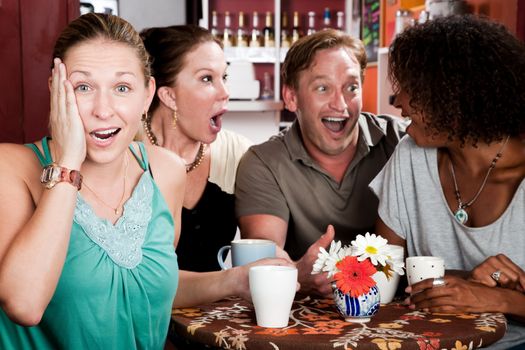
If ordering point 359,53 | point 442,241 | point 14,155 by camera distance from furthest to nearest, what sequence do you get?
point 359,53 → point 442,241 → point 14,155

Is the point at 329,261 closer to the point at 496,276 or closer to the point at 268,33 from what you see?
the point at 496,276

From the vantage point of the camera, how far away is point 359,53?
2717 millimetres

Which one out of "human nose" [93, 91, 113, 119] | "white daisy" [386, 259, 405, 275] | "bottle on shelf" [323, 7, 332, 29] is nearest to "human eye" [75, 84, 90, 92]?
"human nose" [93, 91, 113, 119]

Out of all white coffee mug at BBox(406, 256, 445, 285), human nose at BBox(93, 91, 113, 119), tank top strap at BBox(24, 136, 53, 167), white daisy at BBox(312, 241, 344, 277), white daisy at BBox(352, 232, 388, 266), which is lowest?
white coffee mug at BBox(406, 256, 445, 285)

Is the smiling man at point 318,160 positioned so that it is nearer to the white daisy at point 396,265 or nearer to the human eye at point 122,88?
the white daisy at point 396,265

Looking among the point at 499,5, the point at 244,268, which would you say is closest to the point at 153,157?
the point at 244,268

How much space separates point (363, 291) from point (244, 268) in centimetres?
31

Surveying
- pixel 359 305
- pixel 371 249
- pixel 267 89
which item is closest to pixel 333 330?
pixel 359 305

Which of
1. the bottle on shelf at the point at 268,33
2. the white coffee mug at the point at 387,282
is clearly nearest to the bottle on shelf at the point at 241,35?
the bottle on shelf at the point at 268,33

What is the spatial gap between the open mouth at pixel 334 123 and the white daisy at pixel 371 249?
98cm

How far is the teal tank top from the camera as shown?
1520 mm

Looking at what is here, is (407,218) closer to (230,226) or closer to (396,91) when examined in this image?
(396,91)

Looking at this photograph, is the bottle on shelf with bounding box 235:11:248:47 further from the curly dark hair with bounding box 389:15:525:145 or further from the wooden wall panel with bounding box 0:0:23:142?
the curly dark hair with bounding box 389:15:525:145

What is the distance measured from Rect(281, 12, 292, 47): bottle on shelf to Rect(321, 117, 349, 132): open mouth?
5217mm
